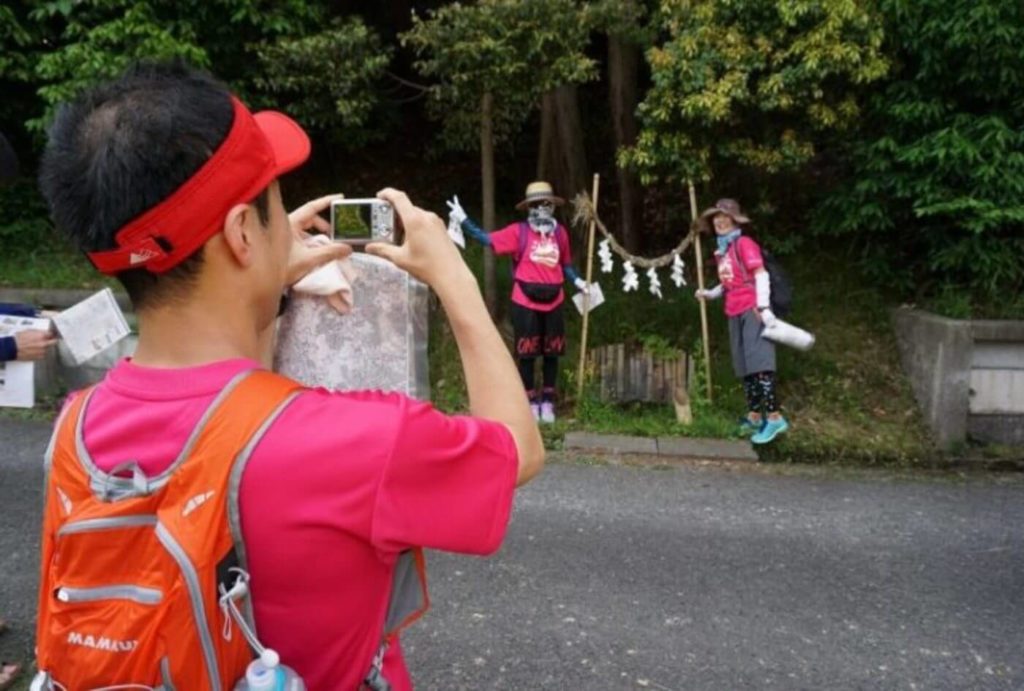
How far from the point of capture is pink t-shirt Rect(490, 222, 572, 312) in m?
6.84

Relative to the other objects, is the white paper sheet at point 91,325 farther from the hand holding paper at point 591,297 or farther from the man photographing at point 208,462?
the hand holding paper at point 591,297

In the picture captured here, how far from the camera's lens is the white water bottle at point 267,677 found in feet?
3.14

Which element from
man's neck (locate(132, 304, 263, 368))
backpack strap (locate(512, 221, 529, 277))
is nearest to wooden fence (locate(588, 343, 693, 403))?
backpack strap (locate(512, 221, 529, 277))

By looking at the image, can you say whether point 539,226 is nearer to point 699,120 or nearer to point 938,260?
point 699,120

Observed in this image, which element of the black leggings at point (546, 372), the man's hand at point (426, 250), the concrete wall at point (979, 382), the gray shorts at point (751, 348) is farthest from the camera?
the black leggings at point (546, 372)

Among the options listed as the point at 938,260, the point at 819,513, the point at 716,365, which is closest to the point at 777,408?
the point at 716,365

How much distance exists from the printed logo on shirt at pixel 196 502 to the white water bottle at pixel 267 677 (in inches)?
7.3

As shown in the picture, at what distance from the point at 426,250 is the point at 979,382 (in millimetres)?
6177

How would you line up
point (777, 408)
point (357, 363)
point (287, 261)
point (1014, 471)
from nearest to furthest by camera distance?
point (287, 261), point (357, 363), point (1014, 471), point (777, 408)

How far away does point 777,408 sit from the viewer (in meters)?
6.38

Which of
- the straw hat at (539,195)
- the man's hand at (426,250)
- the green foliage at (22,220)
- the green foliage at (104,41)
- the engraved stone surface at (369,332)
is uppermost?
the green foliage at (104,41)

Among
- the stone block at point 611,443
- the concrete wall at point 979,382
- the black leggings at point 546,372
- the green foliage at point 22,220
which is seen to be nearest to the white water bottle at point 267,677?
the stone block at point 611,443

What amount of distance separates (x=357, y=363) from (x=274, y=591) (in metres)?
0.39

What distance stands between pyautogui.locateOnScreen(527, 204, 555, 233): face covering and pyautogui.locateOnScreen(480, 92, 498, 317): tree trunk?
2.13 ft
